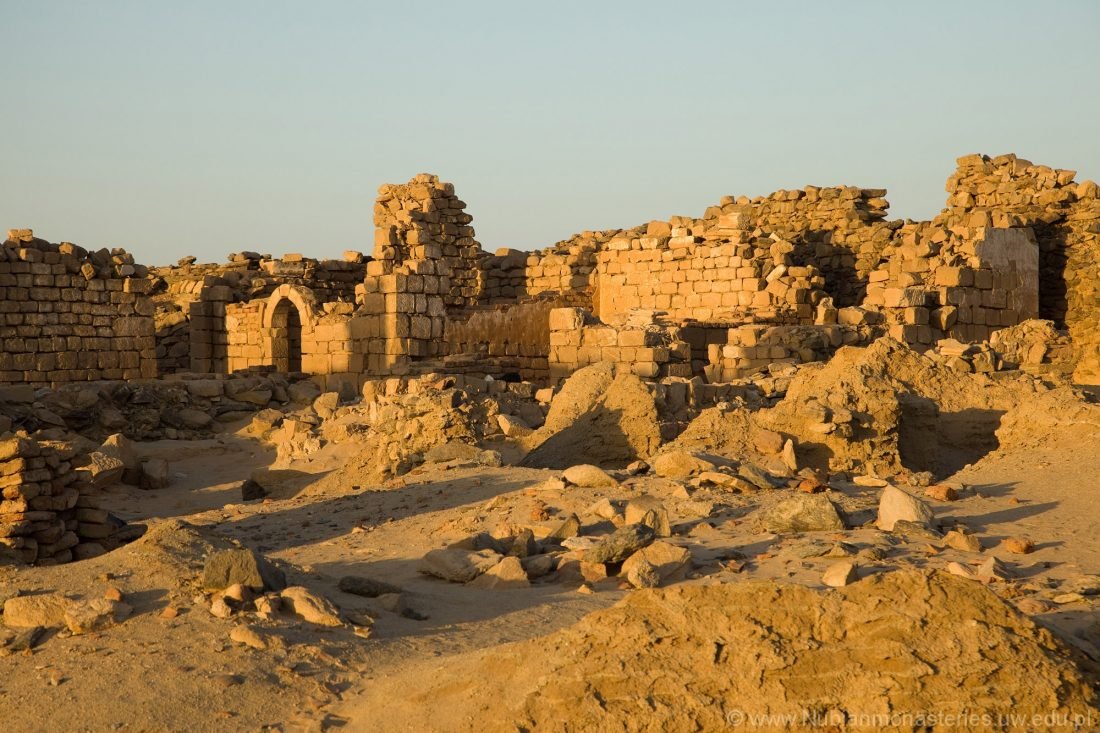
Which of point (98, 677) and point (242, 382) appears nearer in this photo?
point (98, 677)

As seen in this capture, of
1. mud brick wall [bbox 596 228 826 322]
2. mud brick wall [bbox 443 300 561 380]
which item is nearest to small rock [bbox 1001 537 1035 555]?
mud brick wall [bbox 596 228 826 322]

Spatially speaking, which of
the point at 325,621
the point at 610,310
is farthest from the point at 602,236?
the point at 325,621

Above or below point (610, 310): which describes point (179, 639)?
below

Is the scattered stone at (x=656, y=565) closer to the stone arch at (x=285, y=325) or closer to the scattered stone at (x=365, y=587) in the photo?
the scattered stone at (x=365, y=587)

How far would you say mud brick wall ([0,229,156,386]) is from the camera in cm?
1658

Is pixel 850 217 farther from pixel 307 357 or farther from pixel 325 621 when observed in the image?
pixel 325 621

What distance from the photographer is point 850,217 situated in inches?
778

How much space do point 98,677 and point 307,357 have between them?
13362 millimetres

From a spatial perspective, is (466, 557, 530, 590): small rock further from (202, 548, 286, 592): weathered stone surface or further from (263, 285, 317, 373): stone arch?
(263, 285, 317, 373): stone arch

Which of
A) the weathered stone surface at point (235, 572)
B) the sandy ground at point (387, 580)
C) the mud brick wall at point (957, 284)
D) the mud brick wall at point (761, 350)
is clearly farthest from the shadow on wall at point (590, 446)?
the mud brick wall at point (957, 284)

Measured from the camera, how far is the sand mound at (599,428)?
9.84 metres

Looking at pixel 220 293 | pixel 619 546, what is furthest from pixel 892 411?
pixel 220 293

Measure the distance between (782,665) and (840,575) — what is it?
161 cm

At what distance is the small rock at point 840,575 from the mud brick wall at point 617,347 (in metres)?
7.20
